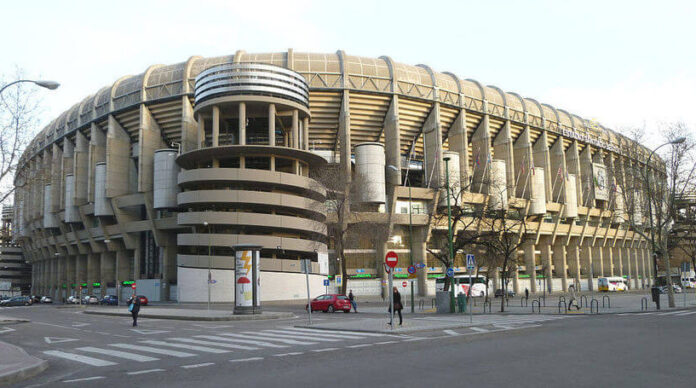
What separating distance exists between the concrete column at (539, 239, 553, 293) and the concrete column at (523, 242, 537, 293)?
271cm

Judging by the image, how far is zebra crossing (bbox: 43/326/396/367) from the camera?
40.9 feet

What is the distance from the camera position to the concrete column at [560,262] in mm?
85188

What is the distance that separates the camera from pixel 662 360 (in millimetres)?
10188

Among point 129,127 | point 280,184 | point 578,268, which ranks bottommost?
point 578,268

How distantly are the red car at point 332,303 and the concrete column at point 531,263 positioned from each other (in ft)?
172

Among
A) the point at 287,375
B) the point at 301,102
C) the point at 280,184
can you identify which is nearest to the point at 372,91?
the point at 301,102

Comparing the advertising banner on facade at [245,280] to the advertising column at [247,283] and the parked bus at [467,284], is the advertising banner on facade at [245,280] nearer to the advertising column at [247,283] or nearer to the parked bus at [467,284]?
the advertising column at [247,283]

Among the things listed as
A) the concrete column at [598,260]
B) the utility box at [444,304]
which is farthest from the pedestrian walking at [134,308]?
the concrete column at [598,260]

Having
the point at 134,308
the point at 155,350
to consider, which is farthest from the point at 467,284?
the point at 155,350

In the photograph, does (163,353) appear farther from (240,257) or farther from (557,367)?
(240,257)

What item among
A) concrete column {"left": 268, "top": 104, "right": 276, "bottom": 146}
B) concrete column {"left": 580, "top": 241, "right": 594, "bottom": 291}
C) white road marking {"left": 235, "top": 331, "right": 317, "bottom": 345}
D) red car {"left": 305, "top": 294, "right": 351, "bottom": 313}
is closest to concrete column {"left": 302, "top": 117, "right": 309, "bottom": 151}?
concrete column {"left": 268, "top": 104, "right": 276, "bottom": 146}

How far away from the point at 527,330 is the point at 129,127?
65242 millimetres

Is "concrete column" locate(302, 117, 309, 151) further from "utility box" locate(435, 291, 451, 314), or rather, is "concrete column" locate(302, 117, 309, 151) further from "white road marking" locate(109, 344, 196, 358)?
"white road marking" locate(109, 344, 196, 358)

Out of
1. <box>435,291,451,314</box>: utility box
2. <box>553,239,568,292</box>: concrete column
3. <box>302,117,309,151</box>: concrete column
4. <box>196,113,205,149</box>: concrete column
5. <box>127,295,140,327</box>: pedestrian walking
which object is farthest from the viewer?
<box>553,239,568,292</box>: concrete column
